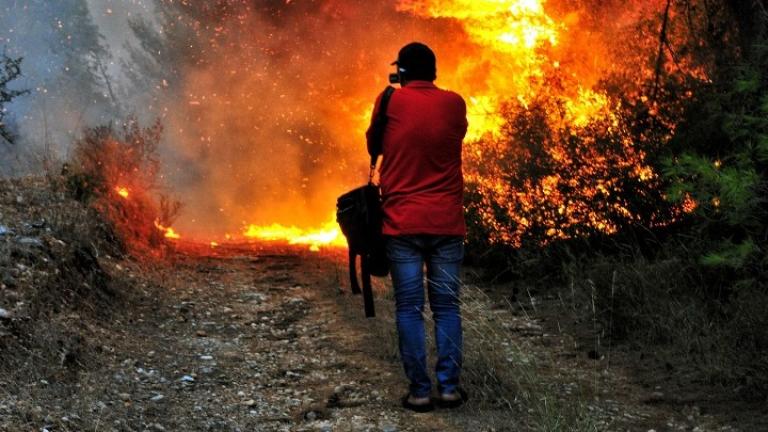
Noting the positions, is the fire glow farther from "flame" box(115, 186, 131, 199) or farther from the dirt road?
"flame" box(115, 186, 131, 199)

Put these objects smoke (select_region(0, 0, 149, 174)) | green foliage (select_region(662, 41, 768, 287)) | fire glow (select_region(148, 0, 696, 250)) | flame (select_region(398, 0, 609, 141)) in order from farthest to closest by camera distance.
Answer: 1. smoke (select_region(0, 0, 149, 174))
2. flame (select_region(398, 0, 609, 141))
3. fire glow (select_region(148, 0, 696, 250))
4. green foliage (select_region(662, 41, 768, 287))

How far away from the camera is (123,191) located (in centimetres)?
1039

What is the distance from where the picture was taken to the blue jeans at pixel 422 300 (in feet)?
14.9

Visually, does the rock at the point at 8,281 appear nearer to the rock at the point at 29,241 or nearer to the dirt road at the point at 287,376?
the dirt road at the point at 287,376

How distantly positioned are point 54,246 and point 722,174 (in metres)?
5.75

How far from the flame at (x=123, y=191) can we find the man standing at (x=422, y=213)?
6.74 m

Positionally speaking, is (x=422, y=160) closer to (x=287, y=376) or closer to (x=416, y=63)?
(x=416, y=63)

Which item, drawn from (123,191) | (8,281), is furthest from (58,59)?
(8,281)

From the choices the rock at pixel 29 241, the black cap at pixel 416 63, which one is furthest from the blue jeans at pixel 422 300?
the rock at pixel 29 241

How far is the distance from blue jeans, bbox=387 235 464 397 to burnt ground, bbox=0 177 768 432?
0.56ft

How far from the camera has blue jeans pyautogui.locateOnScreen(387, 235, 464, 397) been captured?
14.9 ft

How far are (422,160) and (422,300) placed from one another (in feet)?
2.91

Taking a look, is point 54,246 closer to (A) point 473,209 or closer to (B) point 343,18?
(A) point 473,209

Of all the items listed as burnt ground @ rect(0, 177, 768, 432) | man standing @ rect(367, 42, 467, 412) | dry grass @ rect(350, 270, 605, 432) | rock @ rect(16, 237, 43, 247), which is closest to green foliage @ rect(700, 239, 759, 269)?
burnt ground @ rect(0, 177, 768, 432)
